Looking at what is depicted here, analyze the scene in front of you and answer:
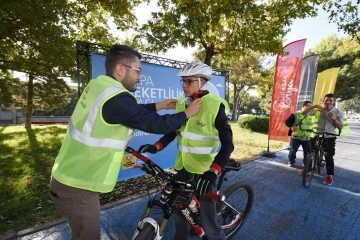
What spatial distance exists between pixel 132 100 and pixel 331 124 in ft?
17.5

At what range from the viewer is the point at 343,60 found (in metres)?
25.1

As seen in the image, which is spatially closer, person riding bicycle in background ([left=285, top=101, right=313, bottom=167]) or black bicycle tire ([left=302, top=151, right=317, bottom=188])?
black bicycle tire ([left=302, top=151, right=317, bottom=188])

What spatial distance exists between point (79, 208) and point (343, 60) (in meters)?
31.2

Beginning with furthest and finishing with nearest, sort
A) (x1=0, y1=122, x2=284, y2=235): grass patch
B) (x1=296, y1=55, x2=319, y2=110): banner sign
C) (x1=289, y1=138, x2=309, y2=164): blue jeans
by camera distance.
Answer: (x1=296, y1=55, x2=319, y2=110): banner sign < (x1=289, y1=138, x2=309, y2=164): blue jeans < (x1=0, y1=122, x2=284, y2=235): grass patch

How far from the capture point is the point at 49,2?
5.13 meters

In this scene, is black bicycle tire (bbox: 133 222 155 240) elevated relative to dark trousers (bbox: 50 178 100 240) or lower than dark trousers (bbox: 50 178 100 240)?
lower

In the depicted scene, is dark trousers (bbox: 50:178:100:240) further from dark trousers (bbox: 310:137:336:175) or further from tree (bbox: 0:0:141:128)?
dark trousers (bbox: 310:137:336:175)

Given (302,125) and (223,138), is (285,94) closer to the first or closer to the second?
(302,125)

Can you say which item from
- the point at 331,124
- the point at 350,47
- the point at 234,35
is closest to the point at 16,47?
the point at 234,35

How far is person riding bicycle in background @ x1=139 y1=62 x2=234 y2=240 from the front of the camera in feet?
6.80

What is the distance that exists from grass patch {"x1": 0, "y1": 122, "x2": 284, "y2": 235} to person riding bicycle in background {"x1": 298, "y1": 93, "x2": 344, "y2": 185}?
8.22 ft

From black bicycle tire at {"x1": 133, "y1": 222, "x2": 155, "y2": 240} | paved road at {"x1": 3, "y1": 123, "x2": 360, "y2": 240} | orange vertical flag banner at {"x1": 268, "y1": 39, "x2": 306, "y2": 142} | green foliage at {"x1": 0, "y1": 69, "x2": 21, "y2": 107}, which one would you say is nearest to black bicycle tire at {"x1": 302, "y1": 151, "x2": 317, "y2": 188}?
paved road at {"x1": 3, "y1": 123, "x2": 360, "y2": 240}

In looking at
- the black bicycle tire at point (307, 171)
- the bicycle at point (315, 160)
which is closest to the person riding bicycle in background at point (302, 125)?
the bicycle at point (315, 160)

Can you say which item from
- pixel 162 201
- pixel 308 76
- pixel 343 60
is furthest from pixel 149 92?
pixel 343 60
